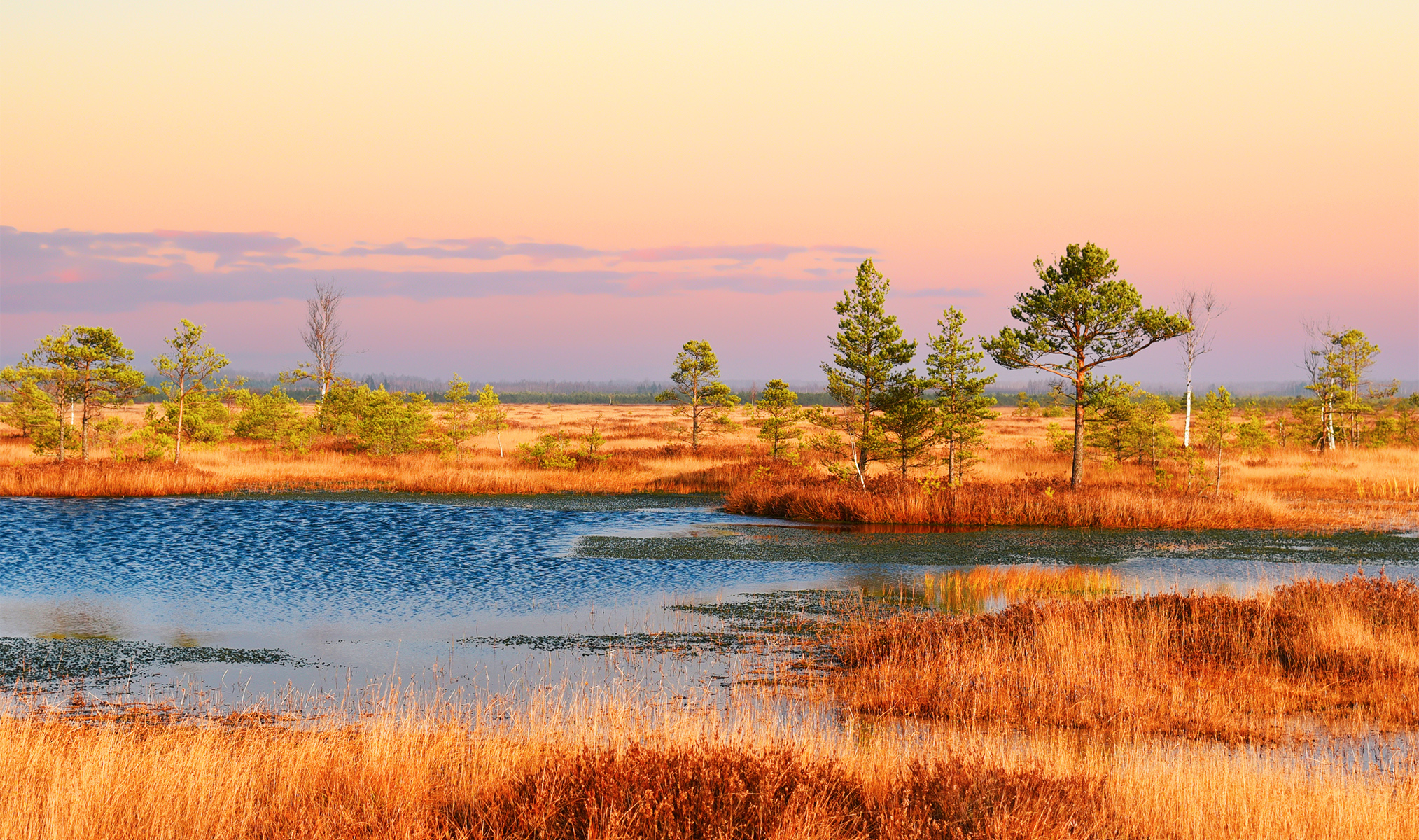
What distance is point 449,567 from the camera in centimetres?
2131

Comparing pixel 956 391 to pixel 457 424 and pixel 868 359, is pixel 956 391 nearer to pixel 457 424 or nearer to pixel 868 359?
pixel 868 359

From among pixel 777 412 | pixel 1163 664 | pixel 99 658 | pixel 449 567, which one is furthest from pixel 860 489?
pixel 99 658

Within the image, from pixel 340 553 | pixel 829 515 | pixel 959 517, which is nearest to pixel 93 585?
pixel 340 553

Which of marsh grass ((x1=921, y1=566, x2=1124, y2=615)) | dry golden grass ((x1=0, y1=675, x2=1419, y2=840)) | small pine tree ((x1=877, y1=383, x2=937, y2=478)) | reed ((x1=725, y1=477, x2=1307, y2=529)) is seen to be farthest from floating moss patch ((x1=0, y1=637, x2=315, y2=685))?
small pine tree ((x1=877, y1=383, x2=937, y2=478))

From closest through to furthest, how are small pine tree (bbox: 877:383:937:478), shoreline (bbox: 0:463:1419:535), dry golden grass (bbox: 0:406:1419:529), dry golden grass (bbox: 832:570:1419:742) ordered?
1. dry golden grass (bbox: 832:570:1419:742)
2. shoreline (bbox: 0:463:1419:535)
3. dry golden grass (bbox: 0:406:1419:529)
4. small pine tree (bbox: 877:383:937:478)

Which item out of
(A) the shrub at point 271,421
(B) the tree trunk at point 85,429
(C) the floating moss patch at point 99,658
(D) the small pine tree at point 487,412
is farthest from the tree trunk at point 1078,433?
(A) the shrub at point 271,421

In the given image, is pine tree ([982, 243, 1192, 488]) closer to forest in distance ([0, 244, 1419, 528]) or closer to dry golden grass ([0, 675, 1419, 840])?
forest in distance ([0, 244, 1419, 528])

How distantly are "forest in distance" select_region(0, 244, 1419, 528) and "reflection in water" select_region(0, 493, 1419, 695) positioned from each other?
8.45ft

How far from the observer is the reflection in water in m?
14.3

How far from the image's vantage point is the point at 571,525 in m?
29.4

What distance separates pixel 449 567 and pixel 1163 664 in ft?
48.8

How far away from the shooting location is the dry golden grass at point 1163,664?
376 inches

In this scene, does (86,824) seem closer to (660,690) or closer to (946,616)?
(660,690)

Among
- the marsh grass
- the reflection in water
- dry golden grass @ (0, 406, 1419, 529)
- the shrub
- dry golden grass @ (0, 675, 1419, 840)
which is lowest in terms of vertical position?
the reflection in water
